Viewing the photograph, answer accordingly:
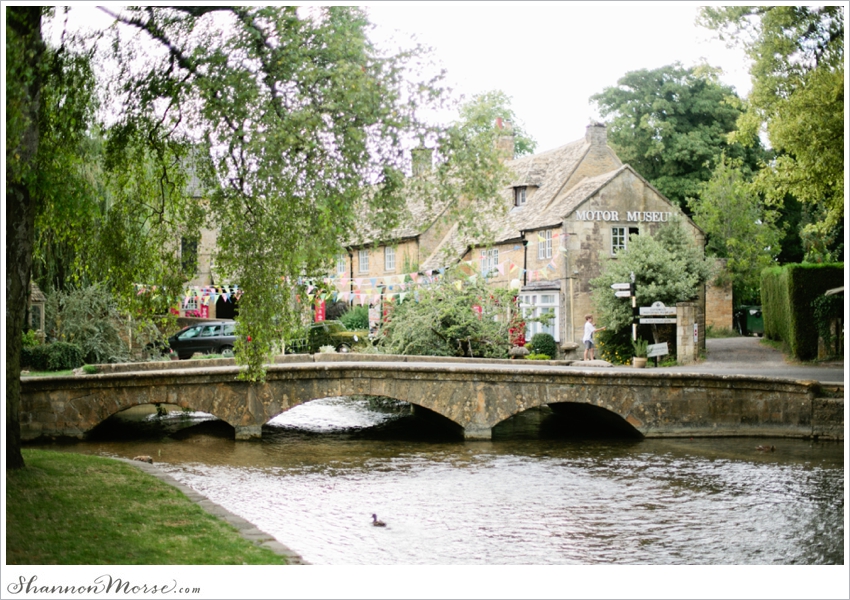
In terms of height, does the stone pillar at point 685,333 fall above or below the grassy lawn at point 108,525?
above

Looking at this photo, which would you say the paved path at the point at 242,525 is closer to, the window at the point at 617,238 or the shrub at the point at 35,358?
the shrub at the point at 35,358

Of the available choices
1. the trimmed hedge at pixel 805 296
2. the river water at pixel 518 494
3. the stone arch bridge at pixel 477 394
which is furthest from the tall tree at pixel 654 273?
the river water at pixel 518 494

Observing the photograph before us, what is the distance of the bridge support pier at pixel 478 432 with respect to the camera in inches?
727

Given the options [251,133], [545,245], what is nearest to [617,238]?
[545,245]

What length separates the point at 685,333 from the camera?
2453 cm

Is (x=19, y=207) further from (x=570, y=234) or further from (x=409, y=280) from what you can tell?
(x=570, y=234)

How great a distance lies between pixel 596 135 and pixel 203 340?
53.1 feet

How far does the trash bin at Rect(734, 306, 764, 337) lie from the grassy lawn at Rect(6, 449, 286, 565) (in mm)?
30068

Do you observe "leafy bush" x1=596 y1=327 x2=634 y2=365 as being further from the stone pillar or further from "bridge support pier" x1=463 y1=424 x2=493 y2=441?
"bridge support pier" x1=463 y1=424 x2=493 y2=441

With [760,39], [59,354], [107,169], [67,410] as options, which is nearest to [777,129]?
[760,39]

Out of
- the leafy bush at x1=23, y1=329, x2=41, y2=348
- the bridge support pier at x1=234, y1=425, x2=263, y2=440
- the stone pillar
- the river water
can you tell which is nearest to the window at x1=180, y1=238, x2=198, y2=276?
the river water

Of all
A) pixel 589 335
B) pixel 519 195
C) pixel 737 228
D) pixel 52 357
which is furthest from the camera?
pixel 737 228

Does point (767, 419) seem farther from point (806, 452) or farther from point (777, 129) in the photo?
point (777, 129)

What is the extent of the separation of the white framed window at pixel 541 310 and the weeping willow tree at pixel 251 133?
58.1 feet
